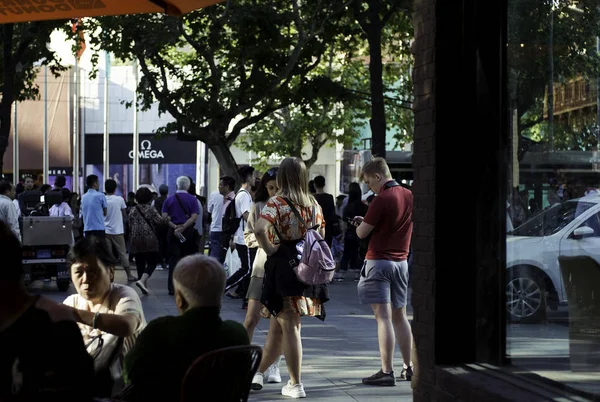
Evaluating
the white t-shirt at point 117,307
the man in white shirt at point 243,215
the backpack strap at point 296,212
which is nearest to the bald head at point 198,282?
the white t-shirt at point 117,307

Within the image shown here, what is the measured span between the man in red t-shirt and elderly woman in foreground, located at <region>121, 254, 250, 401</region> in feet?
13.0

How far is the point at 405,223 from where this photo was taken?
28.6 ft

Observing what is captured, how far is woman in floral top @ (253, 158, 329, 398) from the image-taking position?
26.1 ft

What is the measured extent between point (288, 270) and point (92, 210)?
32.6 feet

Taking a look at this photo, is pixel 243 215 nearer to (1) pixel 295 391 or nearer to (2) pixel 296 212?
(2) pixel 296 212

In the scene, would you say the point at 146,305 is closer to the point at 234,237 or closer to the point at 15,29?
the point at 234,237

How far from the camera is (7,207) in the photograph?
597 inches

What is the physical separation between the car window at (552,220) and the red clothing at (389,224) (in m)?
2.54

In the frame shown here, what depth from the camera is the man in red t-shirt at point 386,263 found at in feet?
28.3

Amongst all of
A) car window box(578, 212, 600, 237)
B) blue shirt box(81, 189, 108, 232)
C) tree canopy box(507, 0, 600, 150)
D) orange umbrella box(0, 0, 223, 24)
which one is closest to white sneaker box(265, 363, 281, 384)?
orange umbrella box(0, 0, 223, 24)

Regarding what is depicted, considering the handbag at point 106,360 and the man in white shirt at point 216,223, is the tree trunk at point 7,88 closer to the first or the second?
the man in white shirt at point 216,223

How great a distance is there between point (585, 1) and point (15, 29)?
740 inches

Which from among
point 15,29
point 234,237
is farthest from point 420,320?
point 15,29

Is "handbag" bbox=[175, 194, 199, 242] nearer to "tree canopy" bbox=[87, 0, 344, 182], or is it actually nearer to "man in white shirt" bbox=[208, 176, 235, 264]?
"man in white shirt" bbox=[208, 176, 235, 264]
